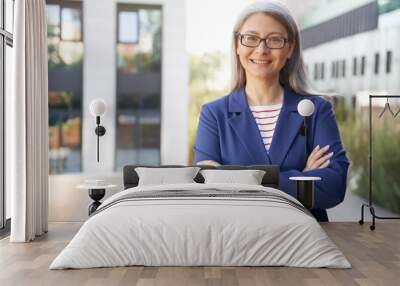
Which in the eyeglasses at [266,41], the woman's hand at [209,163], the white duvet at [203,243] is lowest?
the white duvet at [203,243]

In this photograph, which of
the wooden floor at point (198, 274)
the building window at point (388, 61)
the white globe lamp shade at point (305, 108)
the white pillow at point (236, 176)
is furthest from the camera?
the building window at point (388, 61)

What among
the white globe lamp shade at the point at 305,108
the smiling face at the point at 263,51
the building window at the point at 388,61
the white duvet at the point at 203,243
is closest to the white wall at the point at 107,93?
the smiling face at the point at 263,51

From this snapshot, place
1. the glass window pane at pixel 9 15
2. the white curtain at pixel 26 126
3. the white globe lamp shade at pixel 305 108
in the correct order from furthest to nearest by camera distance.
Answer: the white globe lamp shade at pixel 305 108
the glass window pane at pixel 9 15
the white curtain at pixel 26 126

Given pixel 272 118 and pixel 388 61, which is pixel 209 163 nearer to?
pixel 272 118

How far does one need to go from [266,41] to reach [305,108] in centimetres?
82

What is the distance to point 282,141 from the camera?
6.27m

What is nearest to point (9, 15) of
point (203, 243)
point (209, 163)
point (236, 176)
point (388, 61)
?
point (209, 163)

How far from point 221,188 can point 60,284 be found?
5.61ft

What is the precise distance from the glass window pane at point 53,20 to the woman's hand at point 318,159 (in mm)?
3092

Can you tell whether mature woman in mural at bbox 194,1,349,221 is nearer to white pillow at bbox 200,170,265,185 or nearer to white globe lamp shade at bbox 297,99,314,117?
white globe lamp shade at bbox 297,99,314,117

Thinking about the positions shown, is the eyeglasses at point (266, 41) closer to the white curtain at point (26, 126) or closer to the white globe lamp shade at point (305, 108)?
the white globe lamp shade at point (305, 108)

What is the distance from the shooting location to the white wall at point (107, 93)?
6.59 m

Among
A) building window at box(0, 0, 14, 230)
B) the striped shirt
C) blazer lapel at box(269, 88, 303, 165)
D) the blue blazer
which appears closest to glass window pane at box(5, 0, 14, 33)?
building window at box(0, 0, 14, 230)

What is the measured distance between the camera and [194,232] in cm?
408
